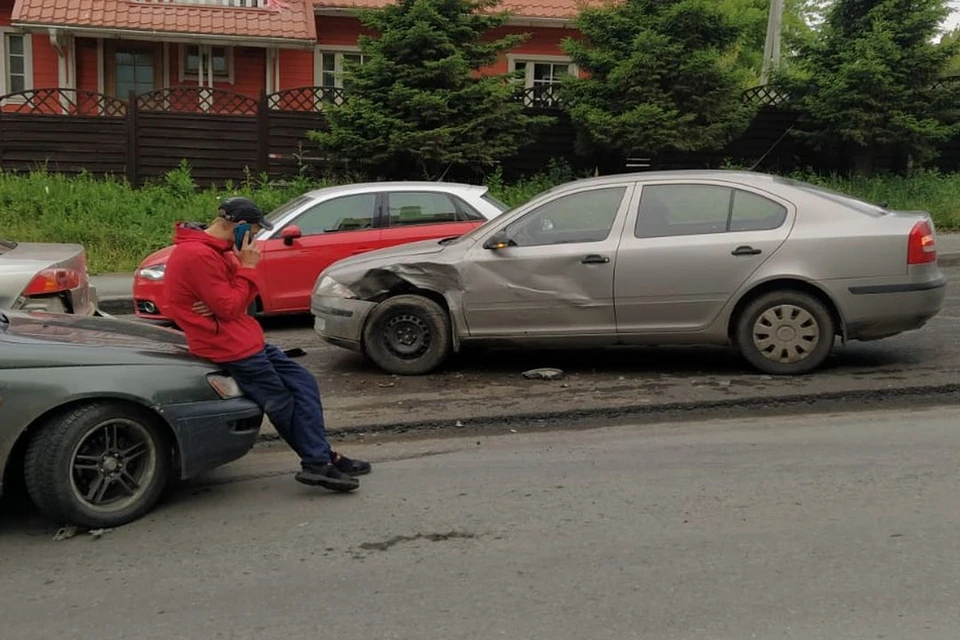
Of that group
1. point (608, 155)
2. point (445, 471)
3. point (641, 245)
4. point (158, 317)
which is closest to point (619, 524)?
point (445, 471)

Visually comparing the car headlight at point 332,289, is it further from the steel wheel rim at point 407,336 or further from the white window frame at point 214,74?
the white window frame at point 214,74

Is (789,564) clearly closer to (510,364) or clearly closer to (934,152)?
(510,364)

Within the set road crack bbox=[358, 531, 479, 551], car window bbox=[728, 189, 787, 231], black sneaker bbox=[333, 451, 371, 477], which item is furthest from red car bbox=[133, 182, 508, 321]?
road crack bbox=[358, 531, 479, 551]

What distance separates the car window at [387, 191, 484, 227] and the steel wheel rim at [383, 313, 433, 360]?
2875 mm

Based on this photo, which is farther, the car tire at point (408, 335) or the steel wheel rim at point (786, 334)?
the car tire at point (408, 335)

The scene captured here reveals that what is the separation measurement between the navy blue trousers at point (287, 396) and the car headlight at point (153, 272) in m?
4.94

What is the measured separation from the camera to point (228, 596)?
3.81 m

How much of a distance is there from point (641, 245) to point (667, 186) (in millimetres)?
568

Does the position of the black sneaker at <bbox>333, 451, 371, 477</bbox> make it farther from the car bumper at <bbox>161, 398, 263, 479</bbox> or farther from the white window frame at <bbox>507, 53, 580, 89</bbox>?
the white window frame at <bbox>507, 53, 580, 89</bbox>

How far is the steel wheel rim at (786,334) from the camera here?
6977 millimetres

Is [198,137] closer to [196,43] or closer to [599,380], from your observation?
[196,43]

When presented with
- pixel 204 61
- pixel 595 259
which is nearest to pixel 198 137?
pixel 204 61

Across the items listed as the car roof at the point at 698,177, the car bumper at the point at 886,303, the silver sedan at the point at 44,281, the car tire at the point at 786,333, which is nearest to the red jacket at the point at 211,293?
the silver sedan at the point at 44,281

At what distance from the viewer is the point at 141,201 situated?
600 inches
